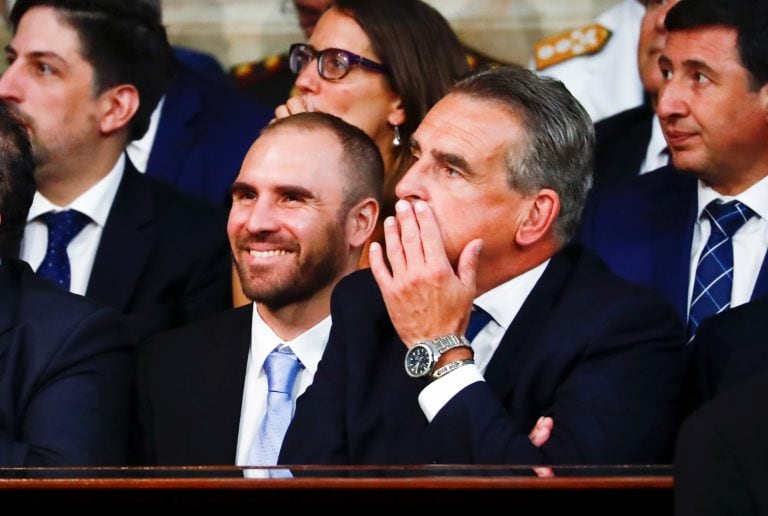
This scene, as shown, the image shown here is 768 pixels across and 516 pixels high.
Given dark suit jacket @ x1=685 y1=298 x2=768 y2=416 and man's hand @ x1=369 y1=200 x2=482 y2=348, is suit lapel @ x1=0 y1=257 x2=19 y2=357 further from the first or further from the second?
dark suit jacket @ x1=685 y1=298 x2=768 y2=416

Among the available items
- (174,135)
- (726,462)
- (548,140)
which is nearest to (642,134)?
(548,140)

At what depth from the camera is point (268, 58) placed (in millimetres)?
4676

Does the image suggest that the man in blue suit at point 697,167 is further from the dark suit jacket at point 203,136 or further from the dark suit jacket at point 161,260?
the dark suit jacket at point 203,136

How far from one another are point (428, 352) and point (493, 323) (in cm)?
24

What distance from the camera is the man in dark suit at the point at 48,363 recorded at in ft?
9.16

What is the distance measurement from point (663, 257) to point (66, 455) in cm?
124

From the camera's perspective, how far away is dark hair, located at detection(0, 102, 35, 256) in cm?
298

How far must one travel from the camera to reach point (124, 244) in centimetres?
356

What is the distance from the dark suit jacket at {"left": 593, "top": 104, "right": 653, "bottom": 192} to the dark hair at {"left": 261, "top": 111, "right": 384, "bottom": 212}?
0.61m

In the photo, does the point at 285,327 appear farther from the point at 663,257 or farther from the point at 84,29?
the point at 84,29

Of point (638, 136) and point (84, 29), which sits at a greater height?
point (84, 29)

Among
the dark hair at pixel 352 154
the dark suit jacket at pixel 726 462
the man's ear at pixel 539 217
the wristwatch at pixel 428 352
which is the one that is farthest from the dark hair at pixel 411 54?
the dark suit jacket at pixel 726 462

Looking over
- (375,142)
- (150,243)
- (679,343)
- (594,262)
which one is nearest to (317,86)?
(375,142)

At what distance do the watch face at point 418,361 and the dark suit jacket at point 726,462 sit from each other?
38.0 inches
